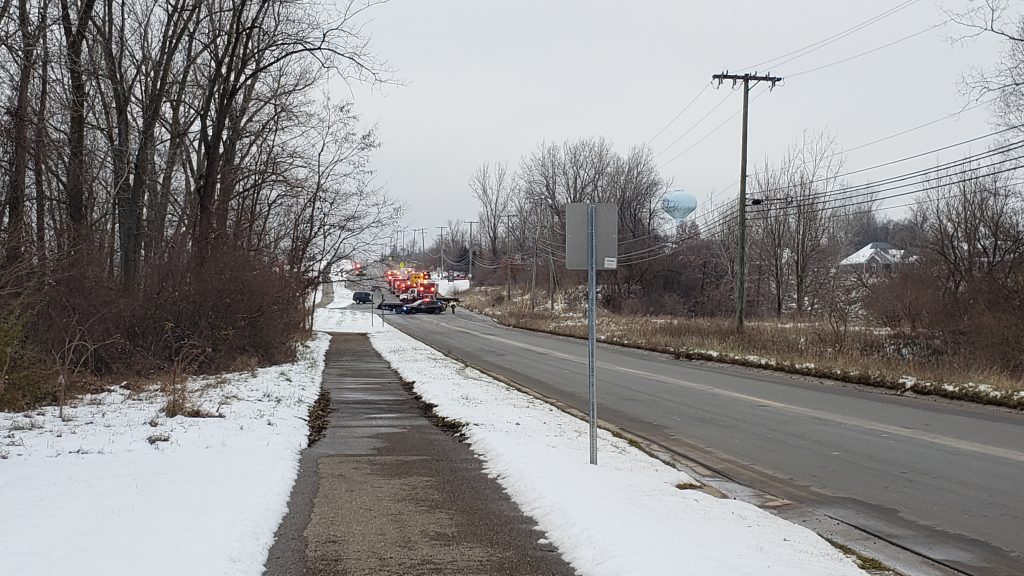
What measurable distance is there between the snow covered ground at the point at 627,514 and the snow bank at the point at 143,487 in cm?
227

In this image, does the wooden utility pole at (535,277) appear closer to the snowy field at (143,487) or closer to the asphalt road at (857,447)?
the asphalt road at (857,447)

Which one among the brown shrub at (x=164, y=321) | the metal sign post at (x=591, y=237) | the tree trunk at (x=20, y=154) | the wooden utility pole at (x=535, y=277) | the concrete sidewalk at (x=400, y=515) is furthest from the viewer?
the wooden utility pole at (x=535, y=277)

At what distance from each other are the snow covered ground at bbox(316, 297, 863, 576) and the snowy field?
2.27 metres

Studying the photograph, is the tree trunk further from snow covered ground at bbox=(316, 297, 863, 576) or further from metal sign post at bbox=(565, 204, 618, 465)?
metal sign post at bbox=(565, 204, 618, 465)

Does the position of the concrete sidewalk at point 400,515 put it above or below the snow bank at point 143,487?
below

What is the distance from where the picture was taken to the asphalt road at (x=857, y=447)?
7.25 m

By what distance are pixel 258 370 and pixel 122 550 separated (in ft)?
49.7

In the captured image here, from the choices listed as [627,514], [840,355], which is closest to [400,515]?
[627,514]

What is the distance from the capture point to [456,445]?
35.6ft

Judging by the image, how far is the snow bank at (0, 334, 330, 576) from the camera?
5590 millimetres

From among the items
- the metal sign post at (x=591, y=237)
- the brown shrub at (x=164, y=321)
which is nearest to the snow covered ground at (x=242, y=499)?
the metal sign post at (x=591, y=237)

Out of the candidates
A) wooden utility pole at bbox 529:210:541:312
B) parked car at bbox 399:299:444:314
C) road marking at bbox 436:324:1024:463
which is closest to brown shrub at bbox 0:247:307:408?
road marking at bbox 436:324:1024:463

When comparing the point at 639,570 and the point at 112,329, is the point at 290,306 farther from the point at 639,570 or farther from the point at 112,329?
the point at 639,570

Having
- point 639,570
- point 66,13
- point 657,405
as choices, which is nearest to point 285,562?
point 639,570
